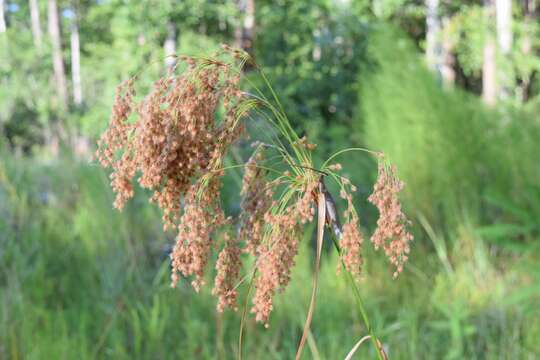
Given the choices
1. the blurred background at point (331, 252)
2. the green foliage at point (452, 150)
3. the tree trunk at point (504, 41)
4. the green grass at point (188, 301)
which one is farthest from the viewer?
the tree trunk at point (504, 41)

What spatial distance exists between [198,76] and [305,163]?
178mm

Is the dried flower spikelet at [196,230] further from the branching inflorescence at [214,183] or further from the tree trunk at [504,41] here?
the tree trunk at [504,41]

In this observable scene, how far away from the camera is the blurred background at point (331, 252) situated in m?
2.51

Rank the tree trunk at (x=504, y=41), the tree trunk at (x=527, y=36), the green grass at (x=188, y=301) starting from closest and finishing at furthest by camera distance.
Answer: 1. the green grass at (x=188, y=301)
2. the tree trunk at (x=504, y=41)
3. the tree trunk at (x=527, y=36)

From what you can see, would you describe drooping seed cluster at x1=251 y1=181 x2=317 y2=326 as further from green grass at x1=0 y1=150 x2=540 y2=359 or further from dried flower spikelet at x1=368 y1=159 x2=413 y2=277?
green grass at x1=0 y1=150 x2=540 y2=359

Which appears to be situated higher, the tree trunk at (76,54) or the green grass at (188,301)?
the tree trunk at (76,54)

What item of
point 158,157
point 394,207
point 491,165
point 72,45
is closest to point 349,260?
point 394,207

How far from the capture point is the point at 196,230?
69 cm

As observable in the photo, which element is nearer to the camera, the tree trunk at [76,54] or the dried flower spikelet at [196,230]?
the dried flower spikelet at [196,230]

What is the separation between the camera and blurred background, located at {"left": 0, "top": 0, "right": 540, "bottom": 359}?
8.22ft

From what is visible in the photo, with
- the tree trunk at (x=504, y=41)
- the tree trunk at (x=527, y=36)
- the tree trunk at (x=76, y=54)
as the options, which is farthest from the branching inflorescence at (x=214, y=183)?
the tree trunk at (x=76, y=54)

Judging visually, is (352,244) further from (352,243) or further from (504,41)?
(504,41)

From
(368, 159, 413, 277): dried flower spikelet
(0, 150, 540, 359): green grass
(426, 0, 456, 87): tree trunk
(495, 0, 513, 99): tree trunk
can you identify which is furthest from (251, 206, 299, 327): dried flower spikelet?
(426, 0, 456, 87): tree trunk

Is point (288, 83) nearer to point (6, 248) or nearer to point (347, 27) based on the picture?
point (347, 27)
